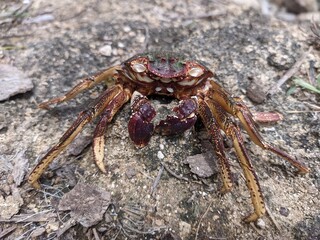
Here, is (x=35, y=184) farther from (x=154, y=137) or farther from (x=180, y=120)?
(x=180, y=120)

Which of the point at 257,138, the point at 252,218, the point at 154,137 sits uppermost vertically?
the point at 257,138

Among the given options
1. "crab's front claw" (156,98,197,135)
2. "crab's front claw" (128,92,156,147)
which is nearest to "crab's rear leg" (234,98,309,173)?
"crab's front claw" (156,98,197,135)

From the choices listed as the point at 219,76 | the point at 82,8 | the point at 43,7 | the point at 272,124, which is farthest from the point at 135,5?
the point at 272,124

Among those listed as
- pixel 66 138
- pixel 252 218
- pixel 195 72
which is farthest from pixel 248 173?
pixel 66 138

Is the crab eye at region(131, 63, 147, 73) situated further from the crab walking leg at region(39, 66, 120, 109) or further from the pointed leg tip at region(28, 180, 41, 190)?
the pointed leg tip at region(28, 180, 41, 190)

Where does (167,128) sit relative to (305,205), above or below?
above

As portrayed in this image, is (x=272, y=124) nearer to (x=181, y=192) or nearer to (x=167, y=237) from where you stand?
(x=181, y=192)
